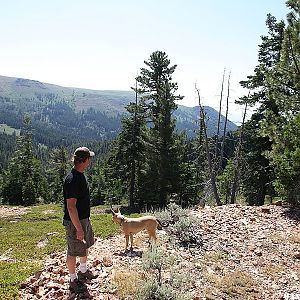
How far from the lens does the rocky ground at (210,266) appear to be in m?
6.72

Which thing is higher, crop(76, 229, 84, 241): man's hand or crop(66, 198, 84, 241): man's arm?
crop(66, 198, 84, 241): man's arm

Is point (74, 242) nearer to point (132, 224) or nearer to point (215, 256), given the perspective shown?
point (132, 224)

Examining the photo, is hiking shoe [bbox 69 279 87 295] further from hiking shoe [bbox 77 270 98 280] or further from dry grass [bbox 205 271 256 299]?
dry grass [bbox 205 271 256 299]

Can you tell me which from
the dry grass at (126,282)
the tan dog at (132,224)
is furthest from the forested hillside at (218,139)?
the dry grass at (126,282)

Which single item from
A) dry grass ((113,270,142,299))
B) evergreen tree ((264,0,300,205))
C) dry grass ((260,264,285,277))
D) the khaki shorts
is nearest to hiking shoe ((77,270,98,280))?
dry grass ((113,270,142,299))

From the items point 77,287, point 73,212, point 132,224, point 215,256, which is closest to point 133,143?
point 215,256

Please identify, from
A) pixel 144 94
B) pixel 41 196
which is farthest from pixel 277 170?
pixel 41 196

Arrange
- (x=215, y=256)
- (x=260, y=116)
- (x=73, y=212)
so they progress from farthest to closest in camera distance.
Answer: (x=260, y=116) < (x=215, y=256) < (x=73, y=212)

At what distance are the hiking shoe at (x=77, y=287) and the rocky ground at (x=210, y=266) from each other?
0.37 ft

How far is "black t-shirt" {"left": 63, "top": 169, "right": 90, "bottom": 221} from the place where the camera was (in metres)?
5.87

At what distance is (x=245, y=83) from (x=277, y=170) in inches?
405

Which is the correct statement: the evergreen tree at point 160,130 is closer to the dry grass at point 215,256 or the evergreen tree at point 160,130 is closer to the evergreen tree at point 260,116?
the evergreen tree at point 260,116

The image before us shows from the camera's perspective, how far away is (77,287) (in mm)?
6410

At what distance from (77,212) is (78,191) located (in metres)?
0.34
